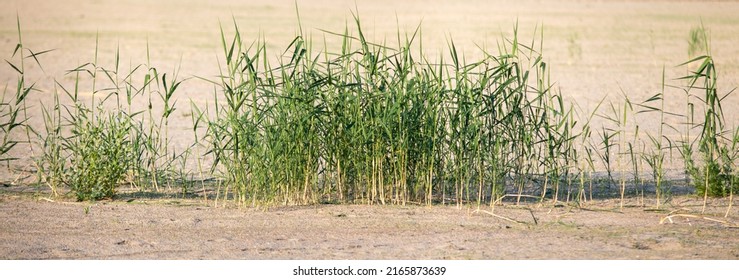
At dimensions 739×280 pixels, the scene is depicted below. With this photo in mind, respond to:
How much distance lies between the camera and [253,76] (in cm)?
634

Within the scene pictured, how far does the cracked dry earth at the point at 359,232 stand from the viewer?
5520 millimetres

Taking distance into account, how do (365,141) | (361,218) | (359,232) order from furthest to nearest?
(365,141) < (361,218) < (359,232)

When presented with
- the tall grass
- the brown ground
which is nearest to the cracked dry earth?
the brown ground

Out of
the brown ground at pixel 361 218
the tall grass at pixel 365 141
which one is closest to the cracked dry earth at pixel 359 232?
the brown ground at pixel 361 218

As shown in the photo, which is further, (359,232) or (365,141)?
(365,141)

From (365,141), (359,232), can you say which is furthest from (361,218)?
(365,141)

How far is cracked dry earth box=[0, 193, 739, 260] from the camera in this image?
5.52 meters

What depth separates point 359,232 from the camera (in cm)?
590

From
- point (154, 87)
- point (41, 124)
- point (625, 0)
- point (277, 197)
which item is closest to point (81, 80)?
point (154, 87)

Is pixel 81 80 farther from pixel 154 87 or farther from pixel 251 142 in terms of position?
pixel 251 142

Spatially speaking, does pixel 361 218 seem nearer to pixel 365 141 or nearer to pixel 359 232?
pixel 359 232

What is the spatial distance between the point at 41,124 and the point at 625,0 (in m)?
20.9

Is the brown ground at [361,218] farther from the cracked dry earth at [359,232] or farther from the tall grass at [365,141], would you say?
the tall grass at [365,141]

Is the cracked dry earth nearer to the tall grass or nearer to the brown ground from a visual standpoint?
the brown ground
